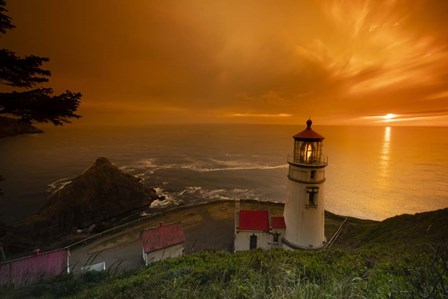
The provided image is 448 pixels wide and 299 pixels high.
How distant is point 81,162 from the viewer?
51562 millimetres

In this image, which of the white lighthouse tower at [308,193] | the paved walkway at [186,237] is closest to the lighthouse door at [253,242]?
the white lighthouse tower at [308,193]

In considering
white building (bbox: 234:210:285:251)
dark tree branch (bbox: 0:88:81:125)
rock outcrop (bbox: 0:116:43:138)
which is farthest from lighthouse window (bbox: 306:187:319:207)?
rock outcrop (bbox: 0:116:43:138)

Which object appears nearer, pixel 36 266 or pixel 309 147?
pixel 36 266

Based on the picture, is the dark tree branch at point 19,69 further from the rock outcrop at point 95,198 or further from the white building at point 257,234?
the rock outcrop at point 95,198

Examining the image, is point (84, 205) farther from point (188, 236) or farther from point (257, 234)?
point (257, 234)

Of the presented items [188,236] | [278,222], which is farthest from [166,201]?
[278,222]

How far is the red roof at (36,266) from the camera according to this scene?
370 inches

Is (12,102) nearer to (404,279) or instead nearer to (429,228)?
(404,279)

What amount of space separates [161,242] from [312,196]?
1036cm

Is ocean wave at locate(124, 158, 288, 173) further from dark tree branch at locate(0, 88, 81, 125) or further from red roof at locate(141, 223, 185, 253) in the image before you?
dark tree branch at locate(0, 88, 81, 125)

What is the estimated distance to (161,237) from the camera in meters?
13.9

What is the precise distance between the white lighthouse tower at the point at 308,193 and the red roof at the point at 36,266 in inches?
504

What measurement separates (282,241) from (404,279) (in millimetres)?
10860

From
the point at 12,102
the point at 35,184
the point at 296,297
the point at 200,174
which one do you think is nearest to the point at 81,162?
the point at 35,184
